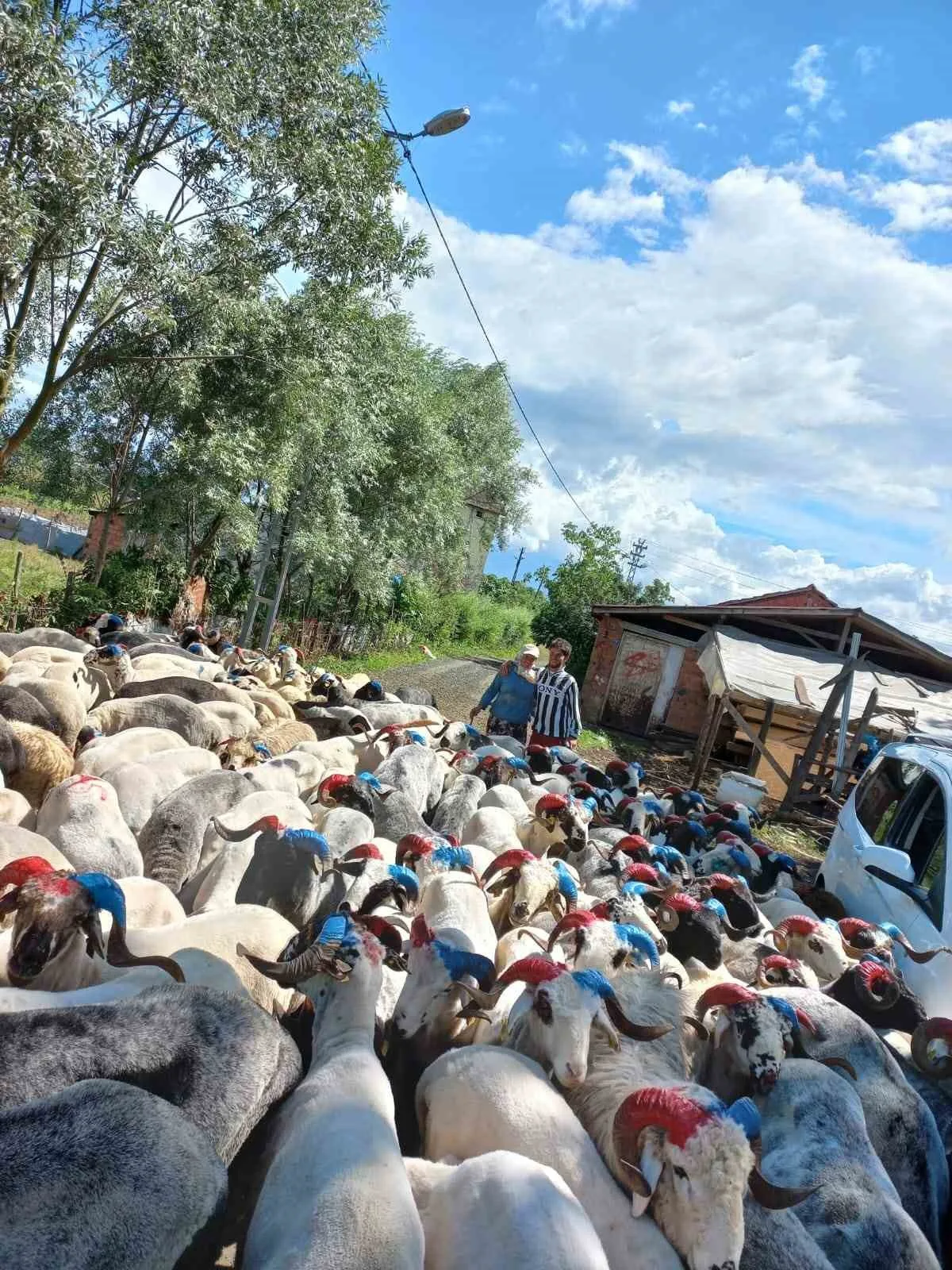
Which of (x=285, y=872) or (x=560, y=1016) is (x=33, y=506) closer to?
(x=285, y=872)

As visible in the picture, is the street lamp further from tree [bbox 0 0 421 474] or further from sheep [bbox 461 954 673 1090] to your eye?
sheep [bbox 461 954 673 1090]

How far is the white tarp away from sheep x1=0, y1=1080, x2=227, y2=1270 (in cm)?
1075

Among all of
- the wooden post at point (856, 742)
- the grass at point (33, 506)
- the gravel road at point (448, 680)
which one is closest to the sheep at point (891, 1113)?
the wooden post at point (856, 742)

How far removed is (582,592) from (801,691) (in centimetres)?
1861

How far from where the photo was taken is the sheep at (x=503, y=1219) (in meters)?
1.98

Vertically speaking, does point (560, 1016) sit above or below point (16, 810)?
above

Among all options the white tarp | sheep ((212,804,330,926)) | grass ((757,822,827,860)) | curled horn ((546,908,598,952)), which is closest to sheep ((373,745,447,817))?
sheep ((212,804,330,926))

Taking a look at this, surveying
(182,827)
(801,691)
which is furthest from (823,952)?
(801,691)

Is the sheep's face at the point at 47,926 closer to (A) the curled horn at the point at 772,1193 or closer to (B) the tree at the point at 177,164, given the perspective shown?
(A) the curled horn at the point at 772,1193

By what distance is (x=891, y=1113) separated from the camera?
10.9 ft

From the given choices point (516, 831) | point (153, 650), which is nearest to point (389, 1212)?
point (516, 831)

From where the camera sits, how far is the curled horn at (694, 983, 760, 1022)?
11.0 feet

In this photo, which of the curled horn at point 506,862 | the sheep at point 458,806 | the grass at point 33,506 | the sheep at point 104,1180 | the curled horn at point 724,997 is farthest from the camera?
the grass at point 33,506

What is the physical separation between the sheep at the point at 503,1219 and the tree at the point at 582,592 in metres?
21.8
